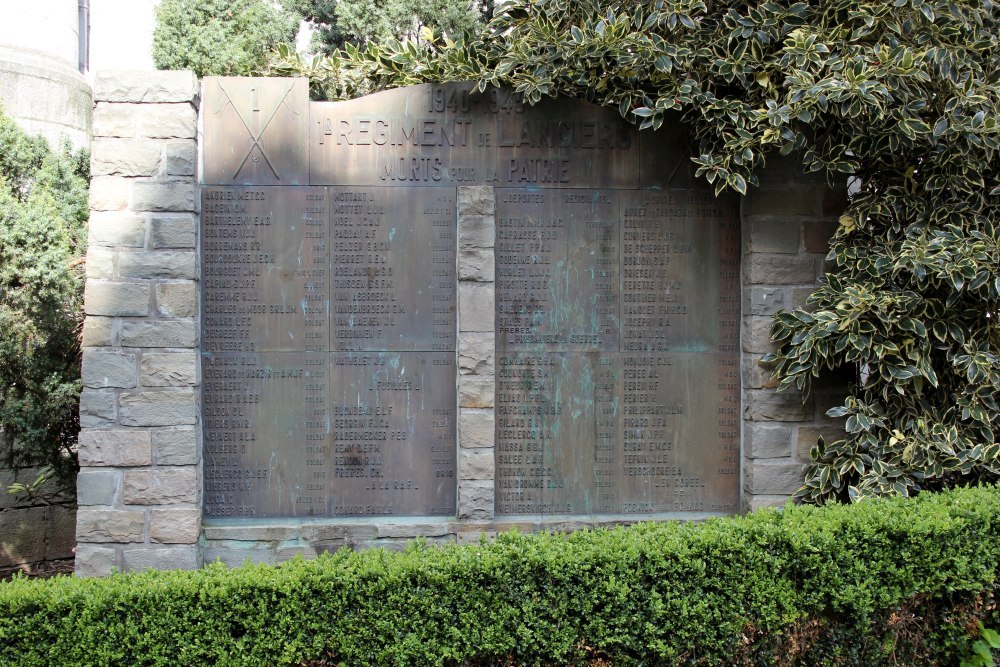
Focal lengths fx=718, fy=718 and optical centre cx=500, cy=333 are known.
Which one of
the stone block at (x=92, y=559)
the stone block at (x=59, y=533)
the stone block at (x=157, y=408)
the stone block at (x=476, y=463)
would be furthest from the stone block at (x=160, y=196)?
the stone block at (x=59, y=533)

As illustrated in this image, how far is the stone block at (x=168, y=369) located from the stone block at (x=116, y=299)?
0.27 meters

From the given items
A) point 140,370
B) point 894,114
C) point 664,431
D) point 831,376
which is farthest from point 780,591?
point 140,370

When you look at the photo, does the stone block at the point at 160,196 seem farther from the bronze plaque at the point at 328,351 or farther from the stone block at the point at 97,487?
the stone block at the point at 97,487

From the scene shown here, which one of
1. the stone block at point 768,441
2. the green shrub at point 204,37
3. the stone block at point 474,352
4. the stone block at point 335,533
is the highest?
the green shrub at point 204,37

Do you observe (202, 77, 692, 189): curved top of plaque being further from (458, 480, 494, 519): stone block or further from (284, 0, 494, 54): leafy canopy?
(284, 0, 494, 54): leafy canopy

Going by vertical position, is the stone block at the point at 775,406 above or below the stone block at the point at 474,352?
below

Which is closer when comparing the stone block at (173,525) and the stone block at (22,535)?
the stone block at (173,525)

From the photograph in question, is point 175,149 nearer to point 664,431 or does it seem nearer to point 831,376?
point 664,431

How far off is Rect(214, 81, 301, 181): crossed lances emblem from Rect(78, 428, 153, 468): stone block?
164 cm

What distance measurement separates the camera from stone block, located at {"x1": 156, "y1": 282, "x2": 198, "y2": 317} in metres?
4.17

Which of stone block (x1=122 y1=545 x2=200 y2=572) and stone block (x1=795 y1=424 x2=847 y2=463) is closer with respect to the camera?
stone block (x1=122 y1=545 x2=200 y2=572)

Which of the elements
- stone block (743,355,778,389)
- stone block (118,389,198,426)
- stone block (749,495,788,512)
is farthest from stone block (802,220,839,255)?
stone block (118,389,198,426)

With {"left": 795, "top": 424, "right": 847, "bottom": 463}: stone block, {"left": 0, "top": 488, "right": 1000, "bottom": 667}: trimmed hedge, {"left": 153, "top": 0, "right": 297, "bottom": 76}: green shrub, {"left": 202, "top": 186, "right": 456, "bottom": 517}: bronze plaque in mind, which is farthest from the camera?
{"left": 153, "top": 0, "right": 297, "bottom": 76}: green shrub

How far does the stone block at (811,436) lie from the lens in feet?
14.8
